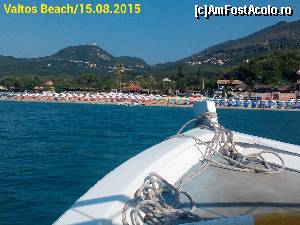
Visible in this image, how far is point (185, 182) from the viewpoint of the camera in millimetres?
3424

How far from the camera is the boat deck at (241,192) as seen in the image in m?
2.81

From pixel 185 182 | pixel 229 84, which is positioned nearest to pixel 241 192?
pixel 185 182

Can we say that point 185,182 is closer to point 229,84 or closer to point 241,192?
point 241,192

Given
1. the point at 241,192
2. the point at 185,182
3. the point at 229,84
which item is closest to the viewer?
the point at 241,192

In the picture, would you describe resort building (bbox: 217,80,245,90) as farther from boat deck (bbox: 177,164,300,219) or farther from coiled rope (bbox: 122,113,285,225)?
boat deck (bbox: 177,164,300,219)

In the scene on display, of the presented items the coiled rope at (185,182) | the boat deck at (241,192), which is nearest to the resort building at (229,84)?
the coiled rope at (185,182)

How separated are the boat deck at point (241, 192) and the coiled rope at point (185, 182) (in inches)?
3.1

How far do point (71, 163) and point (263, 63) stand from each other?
80.4m

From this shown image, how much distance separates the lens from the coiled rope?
2381 millimetres

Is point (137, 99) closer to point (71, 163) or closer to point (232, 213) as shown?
point (71, 163)

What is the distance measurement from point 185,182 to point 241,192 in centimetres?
45

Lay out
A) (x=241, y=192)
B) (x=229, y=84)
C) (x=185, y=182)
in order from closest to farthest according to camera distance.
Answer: (x=241, y=192) → (x=185, y=182) → (x=229, y=84)

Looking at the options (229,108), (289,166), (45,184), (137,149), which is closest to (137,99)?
(229,108)

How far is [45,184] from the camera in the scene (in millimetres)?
10125
